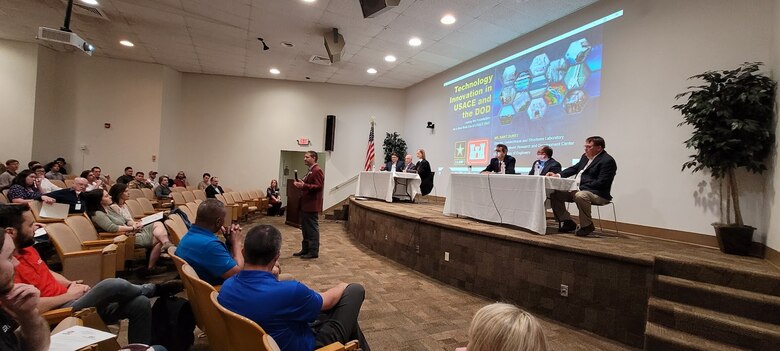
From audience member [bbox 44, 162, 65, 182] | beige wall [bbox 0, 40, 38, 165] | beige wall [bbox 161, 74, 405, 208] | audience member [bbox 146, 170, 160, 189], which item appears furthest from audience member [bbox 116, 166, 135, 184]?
beige wall [bbox 0, 40, 38, 165]

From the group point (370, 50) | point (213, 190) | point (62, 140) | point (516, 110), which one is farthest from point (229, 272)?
point (62, 140)

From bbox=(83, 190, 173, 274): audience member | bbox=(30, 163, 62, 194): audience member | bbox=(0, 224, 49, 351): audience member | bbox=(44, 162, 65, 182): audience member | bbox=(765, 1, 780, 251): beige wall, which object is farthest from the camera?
bbox=(44, 162, 65, 182): audience member

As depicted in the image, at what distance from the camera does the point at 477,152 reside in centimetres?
775

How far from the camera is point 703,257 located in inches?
123

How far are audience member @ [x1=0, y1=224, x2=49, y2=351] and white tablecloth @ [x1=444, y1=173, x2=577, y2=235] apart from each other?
3.67 m

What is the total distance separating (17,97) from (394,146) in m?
8.87

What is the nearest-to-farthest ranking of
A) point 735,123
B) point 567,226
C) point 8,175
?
point 735,123
point 567,226
point 8,175

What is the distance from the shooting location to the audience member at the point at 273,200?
32.4 ft

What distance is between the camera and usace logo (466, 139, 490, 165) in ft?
24.6

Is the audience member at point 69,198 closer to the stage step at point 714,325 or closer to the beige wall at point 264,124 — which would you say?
the stage step at point 714,325

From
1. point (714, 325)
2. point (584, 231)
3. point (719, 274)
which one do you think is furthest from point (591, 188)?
point (714, 325)

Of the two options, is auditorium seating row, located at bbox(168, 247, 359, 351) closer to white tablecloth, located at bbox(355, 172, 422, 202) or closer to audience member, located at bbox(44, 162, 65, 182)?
white tablecloth, located at bbox(355, 172, 422, 202)

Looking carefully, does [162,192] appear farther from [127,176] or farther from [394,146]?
[394,146]

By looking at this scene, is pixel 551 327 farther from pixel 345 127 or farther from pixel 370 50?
pixel 345 127
